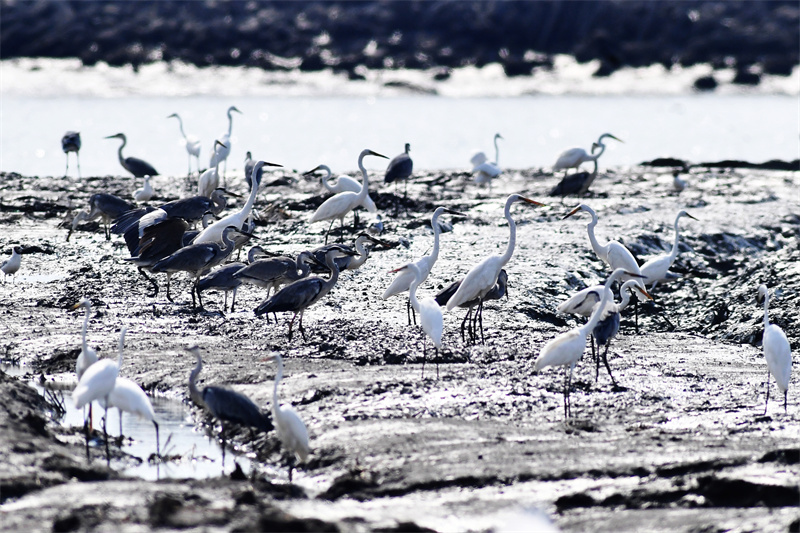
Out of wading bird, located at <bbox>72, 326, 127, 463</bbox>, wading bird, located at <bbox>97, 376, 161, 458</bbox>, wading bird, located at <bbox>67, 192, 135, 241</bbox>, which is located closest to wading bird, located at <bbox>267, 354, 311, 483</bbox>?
wading bird, located at <bbox>97, 376, 161, 458</bbox>

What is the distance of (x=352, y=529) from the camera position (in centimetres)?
591

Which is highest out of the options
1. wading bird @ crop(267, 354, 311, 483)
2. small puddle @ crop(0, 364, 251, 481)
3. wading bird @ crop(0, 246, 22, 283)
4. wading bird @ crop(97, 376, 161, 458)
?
wading bird @ crop(0, 246, 22, 283)

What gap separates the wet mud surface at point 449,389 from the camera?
254 inches

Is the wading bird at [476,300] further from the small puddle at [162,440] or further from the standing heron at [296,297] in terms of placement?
the small puddle at [162,440]

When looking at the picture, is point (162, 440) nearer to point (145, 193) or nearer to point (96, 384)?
point (96, 384)

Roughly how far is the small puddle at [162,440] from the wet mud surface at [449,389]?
7.3 inches

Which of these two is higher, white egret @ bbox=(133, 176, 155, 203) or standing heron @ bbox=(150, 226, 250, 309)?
white egret @ bbox=(133, 176, 155, 203)

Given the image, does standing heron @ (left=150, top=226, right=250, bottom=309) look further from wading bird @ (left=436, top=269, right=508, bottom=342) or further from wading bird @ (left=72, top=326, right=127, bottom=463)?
wading bird @ (left=72, top=326, right=127, bottom=463)

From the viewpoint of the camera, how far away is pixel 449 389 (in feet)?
29.8

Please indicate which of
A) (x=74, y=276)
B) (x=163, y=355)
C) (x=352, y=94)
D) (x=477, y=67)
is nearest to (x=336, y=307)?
(x=163, y=355)

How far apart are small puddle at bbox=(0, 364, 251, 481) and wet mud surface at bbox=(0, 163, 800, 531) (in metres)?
0.19

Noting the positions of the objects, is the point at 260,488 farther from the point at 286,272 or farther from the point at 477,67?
the point at 477,67

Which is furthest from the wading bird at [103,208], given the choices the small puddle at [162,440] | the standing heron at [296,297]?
the small puddle at [162,440]

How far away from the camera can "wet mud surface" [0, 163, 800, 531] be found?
21.2ft
